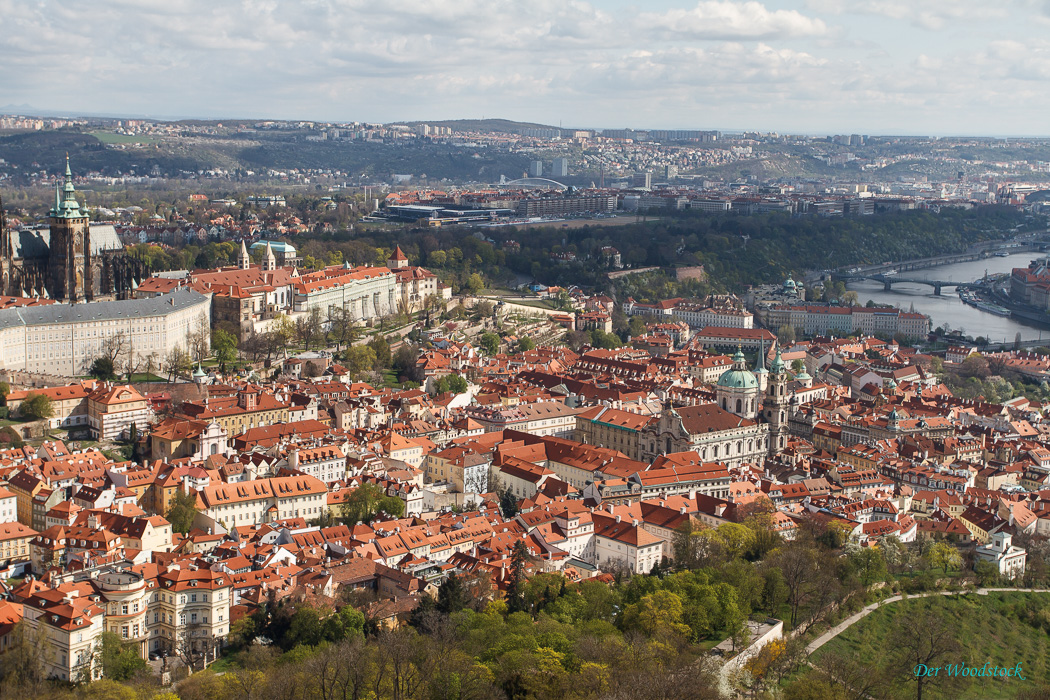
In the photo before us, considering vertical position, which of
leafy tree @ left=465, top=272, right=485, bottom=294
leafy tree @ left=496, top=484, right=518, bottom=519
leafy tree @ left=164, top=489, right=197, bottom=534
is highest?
leafy tree @ left=465, top=272, right=485, bottom=294

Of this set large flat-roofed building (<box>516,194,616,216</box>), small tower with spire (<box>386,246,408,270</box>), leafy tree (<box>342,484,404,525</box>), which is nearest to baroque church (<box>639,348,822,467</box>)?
leafy tree (<box>342,484,404,525</box>)

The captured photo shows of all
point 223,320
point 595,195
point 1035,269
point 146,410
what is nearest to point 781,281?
point 1035,269

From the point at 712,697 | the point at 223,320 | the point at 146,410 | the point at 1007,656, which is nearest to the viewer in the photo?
the point at 712,697

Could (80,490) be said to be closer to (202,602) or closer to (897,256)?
(202,602)

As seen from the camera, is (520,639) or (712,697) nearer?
(712,697)

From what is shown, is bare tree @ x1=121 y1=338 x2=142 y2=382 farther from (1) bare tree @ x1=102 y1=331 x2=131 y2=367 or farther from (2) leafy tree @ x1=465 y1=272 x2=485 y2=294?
(2) leafy tree @ x1=465 y1=272 x2=485 y2=294

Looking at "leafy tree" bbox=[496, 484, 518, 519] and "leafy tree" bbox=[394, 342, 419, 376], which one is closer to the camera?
"leafy tree" bbox=[496, 484, 518, 519]
